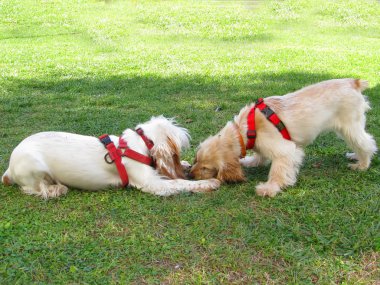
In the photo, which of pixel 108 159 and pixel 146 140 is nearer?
pixel 108 159

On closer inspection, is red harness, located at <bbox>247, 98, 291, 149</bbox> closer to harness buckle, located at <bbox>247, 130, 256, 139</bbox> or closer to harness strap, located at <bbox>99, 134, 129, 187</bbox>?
harness buckle, located at <bbox>247, 130, 256, 139</bbox>

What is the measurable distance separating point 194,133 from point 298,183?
7.12 feet

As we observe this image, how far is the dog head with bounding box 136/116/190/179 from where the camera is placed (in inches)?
194

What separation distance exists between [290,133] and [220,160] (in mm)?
800

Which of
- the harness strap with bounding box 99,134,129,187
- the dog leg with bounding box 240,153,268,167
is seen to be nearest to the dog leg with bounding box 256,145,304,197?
the dog leg with bounding box 240,153,268,167

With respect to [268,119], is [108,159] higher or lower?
lower

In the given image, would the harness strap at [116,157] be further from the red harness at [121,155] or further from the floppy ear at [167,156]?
the floppy ear at [167,156]

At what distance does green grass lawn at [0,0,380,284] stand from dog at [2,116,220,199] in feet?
0.47

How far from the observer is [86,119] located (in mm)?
7672

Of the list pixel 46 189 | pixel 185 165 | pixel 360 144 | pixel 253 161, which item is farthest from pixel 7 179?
pixel 360 144

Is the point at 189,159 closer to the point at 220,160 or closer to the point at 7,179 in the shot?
the point at 220,160

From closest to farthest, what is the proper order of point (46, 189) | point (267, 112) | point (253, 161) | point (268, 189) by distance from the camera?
point (268, 189), point (46, 189), point (267, 112), point (253, 161)

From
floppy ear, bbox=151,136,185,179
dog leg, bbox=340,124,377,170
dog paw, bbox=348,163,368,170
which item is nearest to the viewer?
floppy ear, bbox=151,136,185,179

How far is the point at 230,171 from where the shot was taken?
487cm
